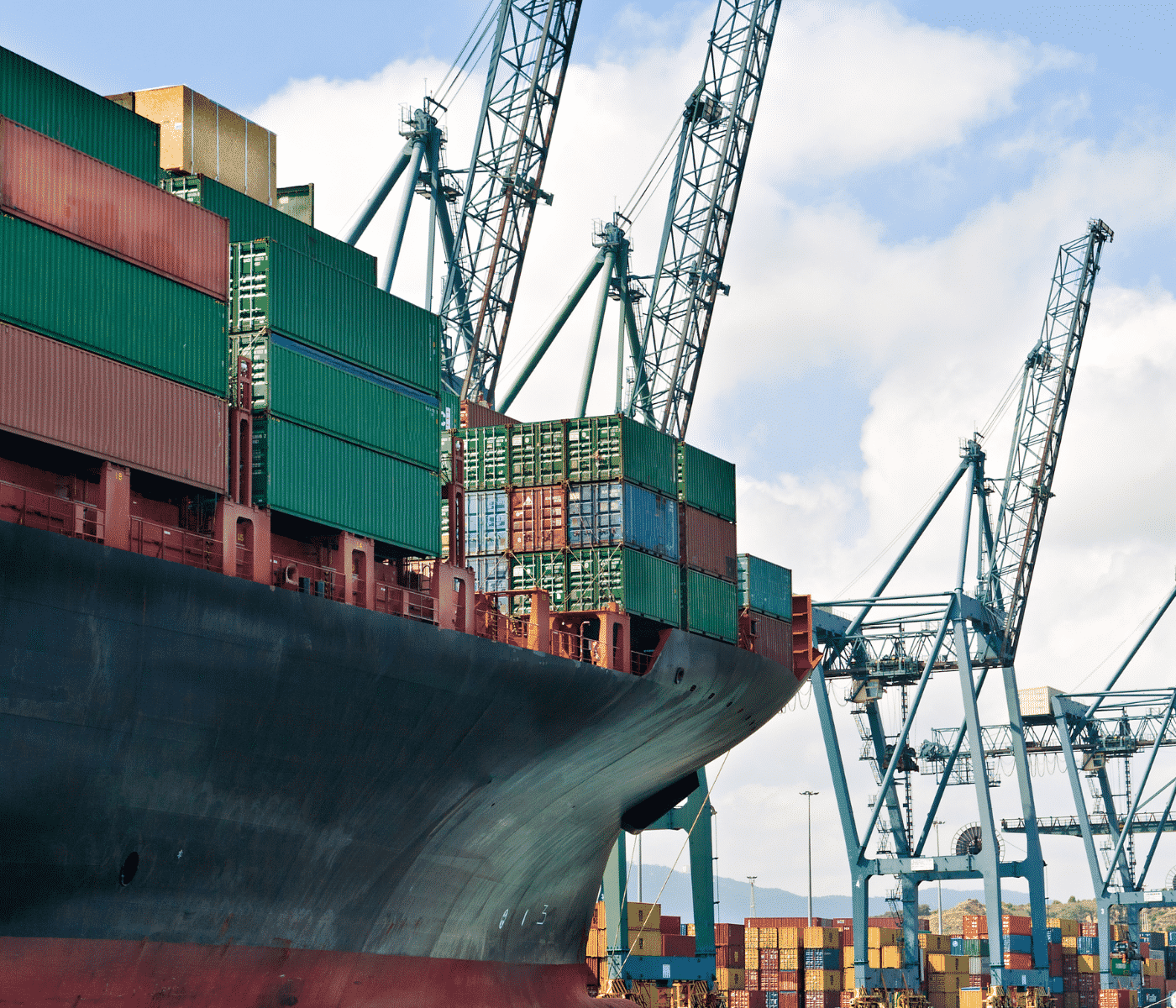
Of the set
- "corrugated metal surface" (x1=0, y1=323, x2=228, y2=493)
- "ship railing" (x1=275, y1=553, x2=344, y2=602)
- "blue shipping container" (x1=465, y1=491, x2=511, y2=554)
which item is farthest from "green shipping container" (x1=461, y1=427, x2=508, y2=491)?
"corrugated metal surface" (x1=0, y1=323, x2=228, y2=493)

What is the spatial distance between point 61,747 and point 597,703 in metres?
17.0

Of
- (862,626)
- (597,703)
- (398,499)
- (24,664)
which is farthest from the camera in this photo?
(862,626)

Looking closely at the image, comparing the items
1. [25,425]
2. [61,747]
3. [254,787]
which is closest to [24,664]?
[61,747]

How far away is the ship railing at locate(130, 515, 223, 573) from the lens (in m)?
28.5

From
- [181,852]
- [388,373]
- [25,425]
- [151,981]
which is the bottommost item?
[151,981]

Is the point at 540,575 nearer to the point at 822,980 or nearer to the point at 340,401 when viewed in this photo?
the point at 340,401

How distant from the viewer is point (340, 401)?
33.6 metres

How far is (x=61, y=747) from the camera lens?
87.1ft

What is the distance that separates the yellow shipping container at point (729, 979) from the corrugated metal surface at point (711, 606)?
37.4m

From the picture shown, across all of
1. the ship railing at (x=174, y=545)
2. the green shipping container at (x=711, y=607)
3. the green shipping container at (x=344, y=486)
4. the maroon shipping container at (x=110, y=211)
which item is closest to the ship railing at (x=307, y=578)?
the green shipping container at (x=344, y=486)

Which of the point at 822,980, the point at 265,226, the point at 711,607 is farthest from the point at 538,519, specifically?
the point at 822,980

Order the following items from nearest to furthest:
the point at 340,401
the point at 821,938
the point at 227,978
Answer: the point at 227,978 < the point at 340,401 < the point at 821,938

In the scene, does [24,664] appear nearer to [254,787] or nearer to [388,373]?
[254,787]

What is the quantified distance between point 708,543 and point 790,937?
→ 42.7 m
